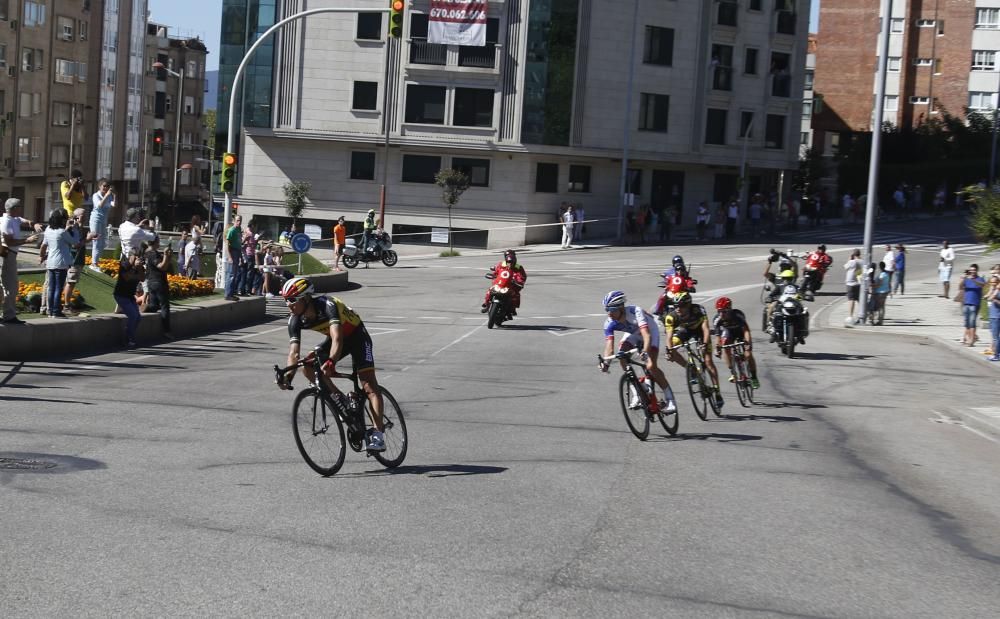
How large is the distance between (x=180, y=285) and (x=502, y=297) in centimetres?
678

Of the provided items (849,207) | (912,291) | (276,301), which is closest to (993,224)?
(912,291)

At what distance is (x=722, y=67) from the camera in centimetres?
5997

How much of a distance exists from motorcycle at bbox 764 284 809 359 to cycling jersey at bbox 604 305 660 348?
445 inches

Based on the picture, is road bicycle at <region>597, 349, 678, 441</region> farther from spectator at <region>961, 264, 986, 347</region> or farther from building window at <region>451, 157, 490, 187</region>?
building window at <region>451, 157, 490, 187</region>

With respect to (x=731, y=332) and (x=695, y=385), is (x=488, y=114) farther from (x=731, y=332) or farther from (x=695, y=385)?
(x=695, y=385)

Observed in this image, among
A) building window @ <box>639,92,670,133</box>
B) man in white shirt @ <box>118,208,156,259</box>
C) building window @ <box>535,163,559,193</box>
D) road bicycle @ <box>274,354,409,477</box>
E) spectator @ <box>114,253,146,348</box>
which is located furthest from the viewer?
building window @ <box>639,92,670,133</box>

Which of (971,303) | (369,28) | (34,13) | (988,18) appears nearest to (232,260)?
(971,303)

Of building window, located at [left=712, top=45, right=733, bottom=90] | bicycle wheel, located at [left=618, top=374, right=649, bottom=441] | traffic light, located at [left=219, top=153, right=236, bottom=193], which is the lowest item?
bicycle wheel, located at [left=618, top=374, right=649, bottom=441]

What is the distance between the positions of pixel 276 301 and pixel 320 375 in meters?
21.0

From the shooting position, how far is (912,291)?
40031 mm

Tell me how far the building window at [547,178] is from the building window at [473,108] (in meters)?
3.06

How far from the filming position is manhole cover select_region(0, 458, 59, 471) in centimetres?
1028

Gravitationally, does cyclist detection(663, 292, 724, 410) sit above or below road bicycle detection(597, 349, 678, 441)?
above

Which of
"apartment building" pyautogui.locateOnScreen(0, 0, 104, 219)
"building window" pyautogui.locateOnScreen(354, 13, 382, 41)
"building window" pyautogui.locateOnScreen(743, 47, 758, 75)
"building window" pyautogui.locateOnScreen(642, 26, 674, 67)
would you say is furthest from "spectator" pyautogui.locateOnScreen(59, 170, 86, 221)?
"building window" pyautogui.locateOnScreen(743, 47, 758, 75)
